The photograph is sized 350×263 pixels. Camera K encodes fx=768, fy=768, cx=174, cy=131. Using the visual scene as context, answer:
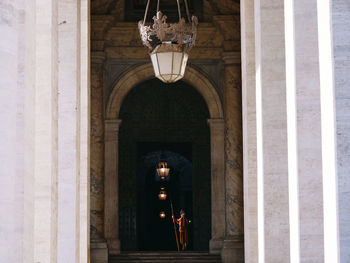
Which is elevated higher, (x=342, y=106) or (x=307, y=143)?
(x=342, y=106)

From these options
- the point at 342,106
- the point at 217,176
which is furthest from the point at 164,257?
the point at 342,106

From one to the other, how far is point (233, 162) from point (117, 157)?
3.51m

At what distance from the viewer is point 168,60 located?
12484mm

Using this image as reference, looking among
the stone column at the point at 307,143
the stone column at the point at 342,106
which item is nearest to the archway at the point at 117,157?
the stone column at the point at 307,143

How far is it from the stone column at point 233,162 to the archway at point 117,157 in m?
0.57

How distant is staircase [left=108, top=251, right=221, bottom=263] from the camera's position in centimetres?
2214

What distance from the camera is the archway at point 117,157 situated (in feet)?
74.7
